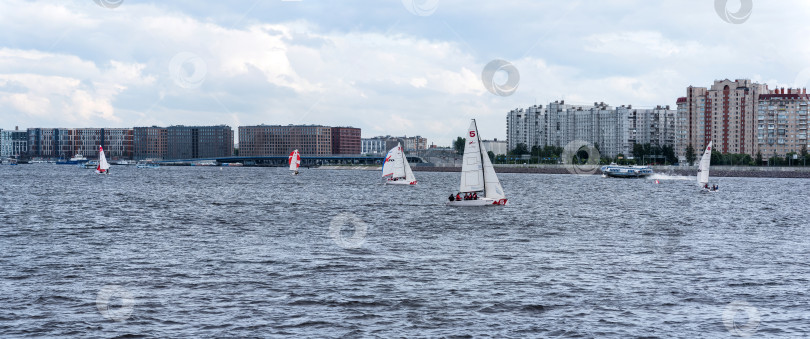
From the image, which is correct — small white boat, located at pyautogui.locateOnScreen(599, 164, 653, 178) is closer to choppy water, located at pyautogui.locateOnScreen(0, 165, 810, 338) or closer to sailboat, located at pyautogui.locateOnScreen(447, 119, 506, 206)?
sailboat, located at pyautogui.locateOnScreen(447, 119, 506, 206)

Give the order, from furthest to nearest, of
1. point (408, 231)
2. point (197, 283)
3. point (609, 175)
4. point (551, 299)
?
point (609, 175) < point (408, 231) < point (197, 283) < point (551, 299)

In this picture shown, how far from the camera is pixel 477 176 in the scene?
56.9 metres

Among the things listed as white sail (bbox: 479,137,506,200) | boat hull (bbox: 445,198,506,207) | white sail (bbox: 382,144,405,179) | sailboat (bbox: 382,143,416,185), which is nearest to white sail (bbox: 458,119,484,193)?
white sail (bbox: 479,137,506,200)

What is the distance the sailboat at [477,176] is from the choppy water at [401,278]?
797cm

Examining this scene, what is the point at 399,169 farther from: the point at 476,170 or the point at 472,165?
the point at 472,165

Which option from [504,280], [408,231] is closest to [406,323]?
[504,280]

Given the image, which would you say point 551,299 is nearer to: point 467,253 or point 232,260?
point 467,253

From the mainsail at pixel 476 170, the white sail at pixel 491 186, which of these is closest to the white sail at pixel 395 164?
the white sail at pixel 491 186

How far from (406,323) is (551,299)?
535 cm

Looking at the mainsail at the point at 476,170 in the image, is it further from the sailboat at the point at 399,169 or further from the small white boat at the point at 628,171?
the small white boat at the point at 628,171

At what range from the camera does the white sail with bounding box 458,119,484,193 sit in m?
54.8

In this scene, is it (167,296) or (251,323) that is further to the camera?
(167,296)

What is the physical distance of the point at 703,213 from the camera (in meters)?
60.2

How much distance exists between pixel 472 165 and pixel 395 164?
52191 mm
